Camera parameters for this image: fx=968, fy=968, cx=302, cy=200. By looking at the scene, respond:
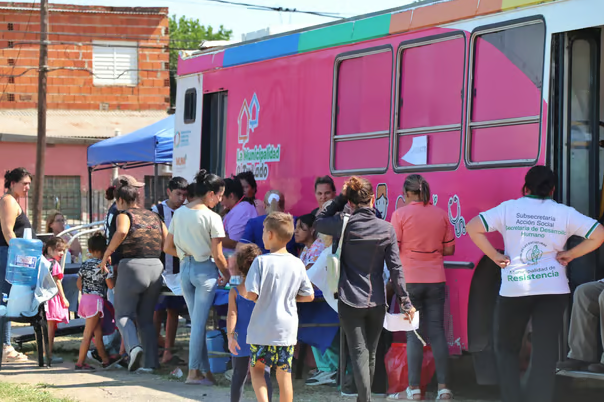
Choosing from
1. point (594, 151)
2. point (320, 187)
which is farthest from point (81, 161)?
point (594, 151)

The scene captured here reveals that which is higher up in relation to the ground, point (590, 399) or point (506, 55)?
point (506, 55)

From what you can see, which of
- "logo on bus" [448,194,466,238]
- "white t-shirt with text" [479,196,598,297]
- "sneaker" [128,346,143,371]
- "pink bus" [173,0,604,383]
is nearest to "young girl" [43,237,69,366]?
"sneaker" [128,346,143,371]

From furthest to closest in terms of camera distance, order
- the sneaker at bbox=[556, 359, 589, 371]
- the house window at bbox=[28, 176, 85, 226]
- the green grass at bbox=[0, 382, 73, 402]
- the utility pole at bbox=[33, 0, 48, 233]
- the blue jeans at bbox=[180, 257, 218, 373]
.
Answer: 1. the house window at bbox=[28, 176, 85, 226]
2. the utility pole at bbox=[33, 0, 48, 233]
3. the blue jeans at bbox=[180, 257, 218, 373]
4. the green grass at bbox=[0, 382, 73, 402]
5. the sneaker at bbox=[556, 359, 589, 371]

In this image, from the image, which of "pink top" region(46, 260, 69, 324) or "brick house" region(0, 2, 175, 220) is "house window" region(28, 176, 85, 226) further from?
"pink top" region(46, 260, 69, 324)

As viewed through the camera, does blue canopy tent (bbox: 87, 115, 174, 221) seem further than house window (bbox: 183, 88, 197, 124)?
Yes

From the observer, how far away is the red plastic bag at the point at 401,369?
7.96 m

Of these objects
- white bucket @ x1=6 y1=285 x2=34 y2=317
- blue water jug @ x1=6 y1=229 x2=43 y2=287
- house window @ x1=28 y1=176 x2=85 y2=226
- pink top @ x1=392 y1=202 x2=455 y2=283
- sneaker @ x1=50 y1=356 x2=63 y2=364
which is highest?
house window @ x1=28 y1=176 x2=85 y2=226

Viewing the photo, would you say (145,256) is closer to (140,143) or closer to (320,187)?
(320,187)

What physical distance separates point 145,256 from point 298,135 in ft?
6.26

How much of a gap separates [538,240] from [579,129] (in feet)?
3.56

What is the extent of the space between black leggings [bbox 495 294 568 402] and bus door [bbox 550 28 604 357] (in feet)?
1.33

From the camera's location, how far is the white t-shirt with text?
21.4 ft

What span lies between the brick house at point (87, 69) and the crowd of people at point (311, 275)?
2315 cm

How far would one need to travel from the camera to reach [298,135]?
31.4 feet
